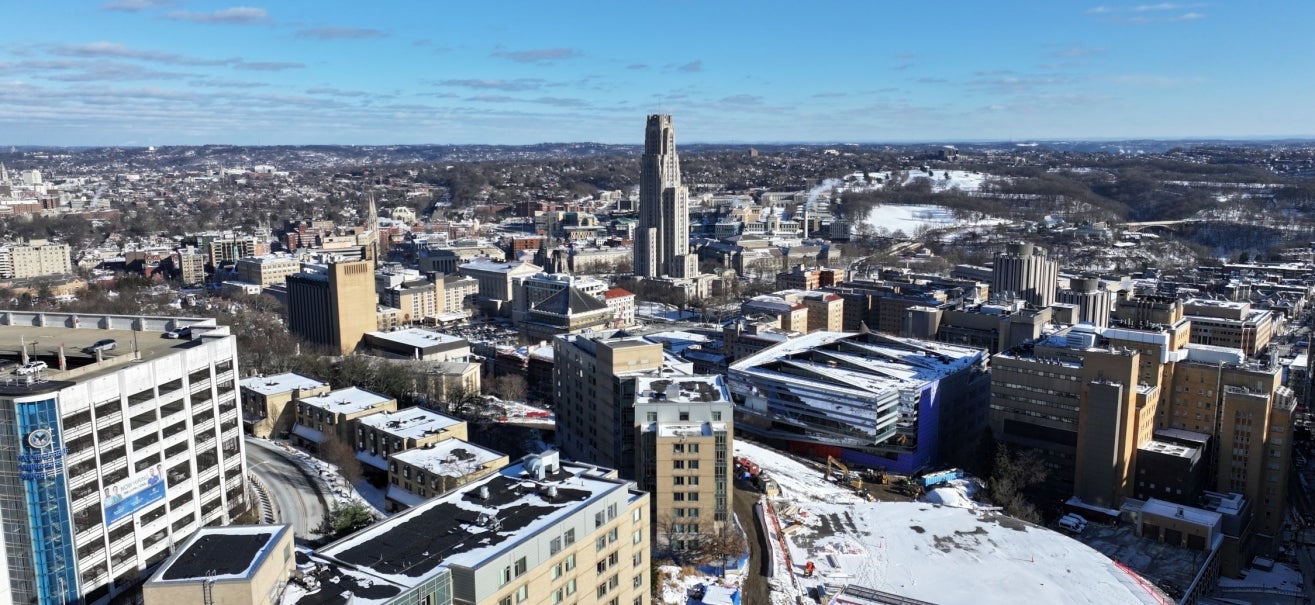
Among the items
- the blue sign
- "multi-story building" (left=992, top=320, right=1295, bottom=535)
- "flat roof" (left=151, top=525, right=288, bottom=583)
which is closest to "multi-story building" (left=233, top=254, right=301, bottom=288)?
"multi-story building" (left=992, top=320, right=1295, bottom=535)

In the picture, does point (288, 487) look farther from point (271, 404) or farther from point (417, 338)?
point (417, 338)

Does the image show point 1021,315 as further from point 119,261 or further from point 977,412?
point 119,261

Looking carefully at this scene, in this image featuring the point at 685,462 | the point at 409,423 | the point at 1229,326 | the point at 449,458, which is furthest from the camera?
the point at 1229,326

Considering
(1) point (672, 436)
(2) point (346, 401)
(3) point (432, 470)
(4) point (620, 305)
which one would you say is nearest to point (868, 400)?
(1) point (672, 436)

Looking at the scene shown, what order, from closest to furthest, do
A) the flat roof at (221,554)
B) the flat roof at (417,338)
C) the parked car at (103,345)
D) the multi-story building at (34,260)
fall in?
the flat roof at (221,554) < the parked car at (103,345) < the flat roof at (417,338) < the multi-story building at (34,260)

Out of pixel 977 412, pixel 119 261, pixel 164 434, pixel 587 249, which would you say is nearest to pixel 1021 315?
pixel 977 412

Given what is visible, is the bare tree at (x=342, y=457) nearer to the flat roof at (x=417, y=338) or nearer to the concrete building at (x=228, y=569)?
the concrete building at (x=228, y=569)

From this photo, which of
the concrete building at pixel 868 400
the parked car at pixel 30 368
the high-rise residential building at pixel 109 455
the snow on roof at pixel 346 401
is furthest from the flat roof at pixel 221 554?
the concrete building at pixel 868 400
